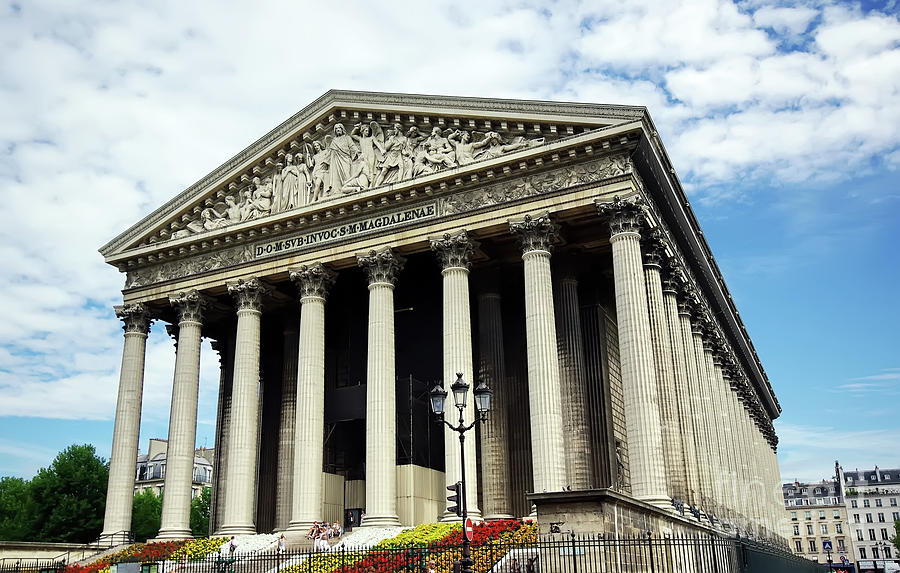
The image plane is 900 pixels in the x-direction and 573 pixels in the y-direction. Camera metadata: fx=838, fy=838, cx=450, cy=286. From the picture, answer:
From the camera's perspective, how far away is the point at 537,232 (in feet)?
107

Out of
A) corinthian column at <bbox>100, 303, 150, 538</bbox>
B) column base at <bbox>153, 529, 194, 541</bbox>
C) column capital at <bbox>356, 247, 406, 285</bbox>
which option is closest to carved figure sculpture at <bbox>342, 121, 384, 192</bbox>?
column capital at <bbox>356, 247, 406, 285</bbox>

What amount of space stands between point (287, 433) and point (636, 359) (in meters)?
19.2

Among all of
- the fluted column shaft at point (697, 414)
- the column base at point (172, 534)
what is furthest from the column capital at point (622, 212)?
the column base at point (172, 534)

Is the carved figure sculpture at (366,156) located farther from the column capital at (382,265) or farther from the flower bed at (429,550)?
the flower bed at (429,550)

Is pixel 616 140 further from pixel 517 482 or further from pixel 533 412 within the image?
pixel 517 482

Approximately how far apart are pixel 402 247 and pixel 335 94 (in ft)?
27.7

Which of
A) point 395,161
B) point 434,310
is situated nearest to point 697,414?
point 434,310

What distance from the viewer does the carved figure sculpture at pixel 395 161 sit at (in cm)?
3597

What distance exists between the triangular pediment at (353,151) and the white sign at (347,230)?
3.87ft

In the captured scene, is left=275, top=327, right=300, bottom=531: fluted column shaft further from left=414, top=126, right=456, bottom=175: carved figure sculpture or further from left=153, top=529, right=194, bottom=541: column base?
left=414, top=126, right=456, bottom=175: carved figure sculpture

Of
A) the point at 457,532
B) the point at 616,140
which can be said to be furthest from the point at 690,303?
the point at 457,532

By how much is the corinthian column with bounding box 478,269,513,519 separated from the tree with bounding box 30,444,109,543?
34.2 meters

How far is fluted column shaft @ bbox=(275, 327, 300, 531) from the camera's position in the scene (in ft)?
133

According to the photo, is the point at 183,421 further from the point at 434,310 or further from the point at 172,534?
the point at 434,310
